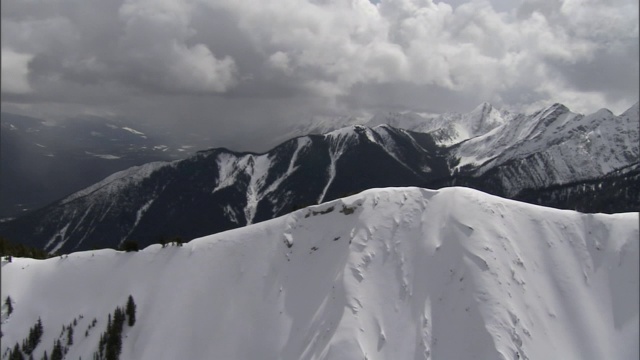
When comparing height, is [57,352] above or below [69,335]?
below

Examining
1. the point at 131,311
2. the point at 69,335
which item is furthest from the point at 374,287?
the point at 69,335

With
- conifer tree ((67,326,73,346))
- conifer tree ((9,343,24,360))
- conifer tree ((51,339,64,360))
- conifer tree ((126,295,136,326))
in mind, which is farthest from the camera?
conifer tree ((126,295,136,326))

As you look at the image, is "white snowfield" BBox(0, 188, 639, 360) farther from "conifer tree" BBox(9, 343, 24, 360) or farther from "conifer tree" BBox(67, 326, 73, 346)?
"conifer tree" BBox(9, 343, 24, 360)

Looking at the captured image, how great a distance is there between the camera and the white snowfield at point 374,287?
3932 inches

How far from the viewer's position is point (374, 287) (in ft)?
368

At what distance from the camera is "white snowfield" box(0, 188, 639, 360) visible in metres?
99.9

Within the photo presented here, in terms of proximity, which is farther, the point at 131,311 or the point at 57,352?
the point at 131,311

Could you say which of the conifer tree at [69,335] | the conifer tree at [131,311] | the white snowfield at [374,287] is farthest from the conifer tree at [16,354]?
the conifer tree at [131,311]

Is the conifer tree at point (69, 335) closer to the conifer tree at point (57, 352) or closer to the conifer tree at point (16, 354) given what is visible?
the conifer tree at point (57, 352)

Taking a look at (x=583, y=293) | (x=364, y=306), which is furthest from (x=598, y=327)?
(x=364, y=306)

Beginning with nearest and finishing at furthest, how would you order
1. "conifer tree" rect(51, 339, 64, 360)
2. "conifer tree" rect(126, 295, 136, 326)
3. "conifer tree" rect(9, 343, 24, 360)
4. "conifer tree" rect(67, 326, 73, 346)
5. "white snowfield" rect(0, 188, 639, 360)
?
"white snowfield" rect(0, 188, 639, 360), "conifer tree" rect(9, 343, 24, 360), "conifer tree" rect(51, 339, 64, 360), "conifer tree" rect(67, 326, 73, 346), "conifer tree" rect(126, 295, 136, 326)

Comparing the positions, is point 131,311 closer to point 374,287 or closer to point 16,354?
point 16,354

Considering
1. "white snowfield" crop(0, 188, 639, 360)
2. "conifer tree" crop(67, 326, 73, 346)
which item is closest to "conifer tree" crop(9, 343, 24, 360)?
"white snowfield" crop(0, 188, 639, 360)

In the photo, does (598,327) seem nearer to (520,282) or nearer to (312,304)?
(520,282)
